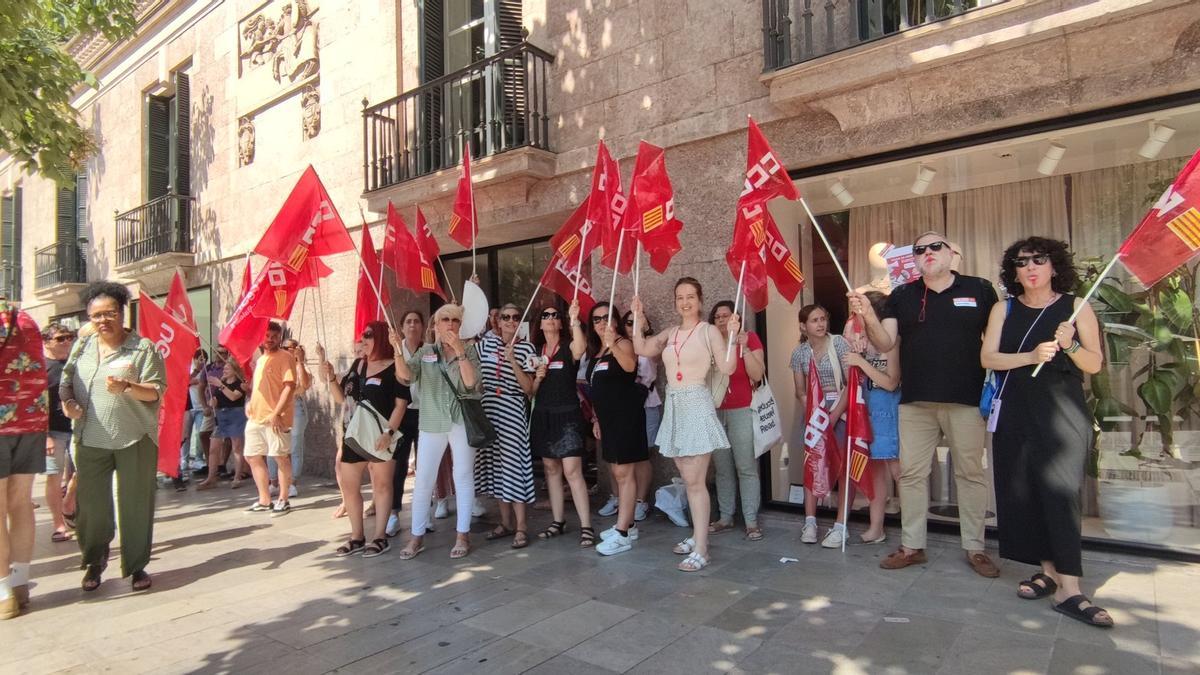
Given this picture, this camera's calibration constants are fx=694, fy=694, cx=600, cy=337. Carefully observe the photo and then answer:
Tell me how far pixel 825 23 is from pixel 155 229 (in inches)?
510

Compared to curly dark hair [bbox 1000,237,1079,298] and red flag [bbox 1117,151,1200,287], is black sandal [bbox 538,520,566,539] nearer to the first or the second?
curly dark hair [bbox 1000,237,1079,298]

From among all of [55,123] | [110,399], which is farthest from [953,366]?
[55,123]

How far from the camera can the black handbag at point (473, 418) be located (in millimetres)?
5043

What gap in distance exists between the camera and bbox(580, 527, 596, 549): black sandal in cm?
526

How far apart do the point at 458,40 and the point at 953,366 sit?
7.37m

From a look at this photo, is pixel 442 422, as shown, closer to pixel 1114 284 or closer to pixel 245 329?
pixel 245 329

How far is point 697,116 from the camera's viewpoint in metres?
6.23

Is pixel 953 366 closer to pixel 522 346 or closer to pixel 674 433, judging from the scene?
pixel 674 433

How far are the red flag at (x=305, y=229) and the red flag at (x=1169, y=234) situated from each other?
5.26 metres

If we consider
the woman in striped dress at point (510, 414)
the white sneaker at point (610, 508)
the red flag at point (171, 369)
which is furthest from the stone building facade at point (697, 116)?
the red flag at point (171, 369)

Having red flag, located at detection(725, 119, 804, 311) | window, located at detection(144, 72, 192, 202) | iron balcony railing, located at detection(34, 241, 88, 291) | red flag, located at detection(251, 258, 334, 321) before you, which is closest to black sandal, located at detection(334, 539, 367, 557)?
red flag, located at detection(251, 258, 334, 321)

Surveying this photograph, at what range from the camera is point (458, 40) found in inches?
352

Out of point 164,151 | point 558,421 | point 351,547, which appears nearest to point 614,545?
point 558,421

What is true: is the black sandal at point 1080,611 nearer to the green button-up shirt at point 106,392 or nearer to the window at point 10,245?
the green button-up shirt at point 106,392
